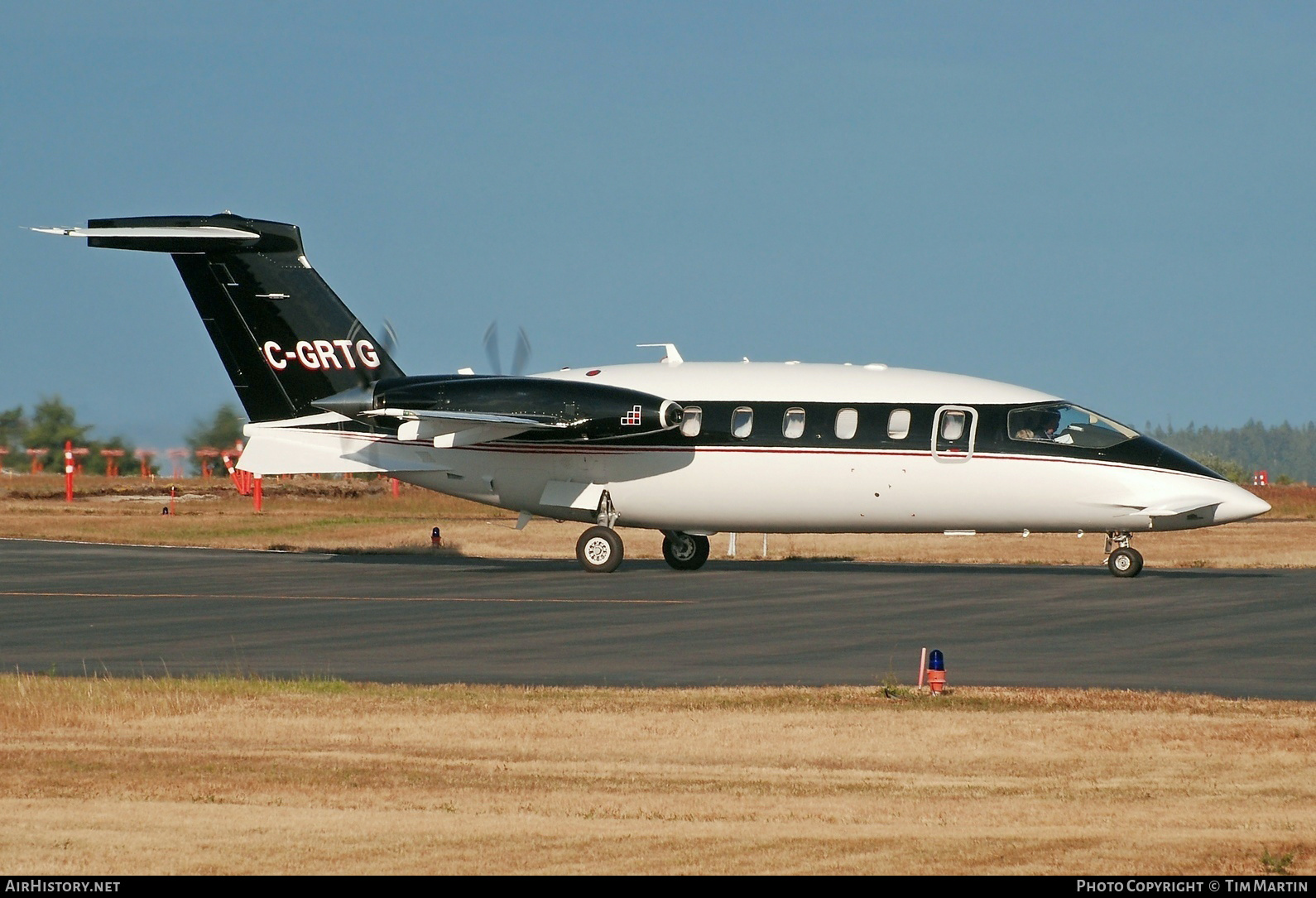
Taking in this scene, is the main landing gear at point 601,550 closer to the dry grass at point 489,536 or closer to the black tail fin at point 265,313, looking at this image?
the black tail fin at point 265,313

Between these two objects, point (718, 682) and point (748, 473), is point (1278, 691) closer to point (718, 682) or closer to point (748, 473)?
point (718, 682)

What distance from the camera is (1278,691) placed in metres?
16.6

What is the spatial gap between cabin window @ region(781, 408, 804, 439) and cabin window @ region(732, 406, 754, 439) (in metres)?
0.65

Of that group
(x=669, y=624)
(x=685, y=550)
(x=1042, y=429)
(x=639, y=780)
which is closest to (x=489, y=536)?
(x=685, y=550)

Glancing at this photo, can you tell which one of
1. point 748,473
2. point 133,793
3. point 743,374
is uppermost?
point 743,374

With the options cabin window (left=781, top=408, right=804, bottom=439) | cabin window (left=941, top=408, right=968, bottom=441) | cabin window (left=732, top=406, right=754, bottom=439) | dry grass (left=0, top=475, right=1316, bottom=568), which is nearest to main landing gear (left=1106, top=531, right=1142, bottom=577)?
cabin window (left=941, top=408, right=968, bottom=441)

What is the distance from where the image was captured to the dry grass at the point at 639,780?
970 centimetres

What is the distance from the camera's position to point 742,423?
32375mm

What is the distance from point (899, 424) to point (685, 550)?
5.68m

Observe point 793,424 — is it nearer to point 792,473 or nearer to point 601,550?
point 792,473

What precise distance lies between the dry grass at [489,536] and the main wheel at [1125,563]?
233 inches
